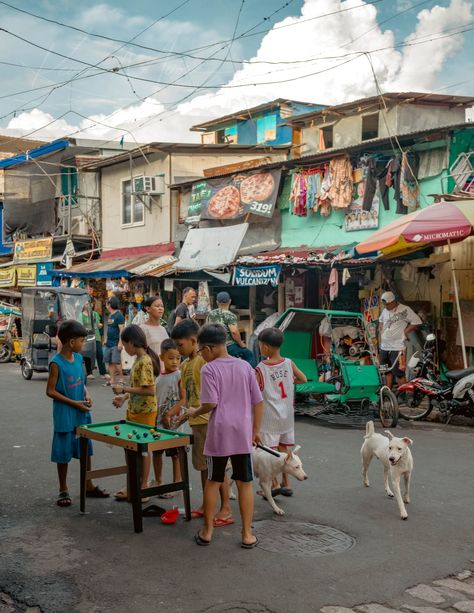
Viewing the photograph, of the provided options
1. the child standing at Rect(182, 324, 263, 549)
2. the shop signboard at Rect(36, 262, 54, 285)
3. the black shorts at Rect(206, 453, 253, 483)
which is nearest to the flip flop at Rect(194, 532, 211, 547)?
the child standing at Rect(182, 324, 263, 549)

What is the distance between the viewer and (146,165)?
24250 millimetres

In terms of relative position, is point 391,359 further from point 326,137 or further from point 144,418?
point 326,137

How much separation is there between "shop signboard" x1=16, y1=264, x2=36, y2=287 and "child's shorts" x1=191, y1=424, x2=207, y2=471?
977 inches

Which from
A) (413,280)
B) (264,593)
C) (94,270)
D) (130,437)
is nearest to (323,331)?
(413,280)

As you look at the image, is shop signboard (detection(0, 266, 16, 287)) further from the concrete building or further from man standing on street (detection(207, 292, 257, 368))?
man standing on street (detection(207, 292, 257, 368))

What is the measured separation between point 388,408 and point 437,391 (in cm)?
97

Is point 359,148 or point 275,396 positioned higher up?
point 359,148

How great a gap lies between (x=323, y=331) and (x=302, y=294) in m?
5.45

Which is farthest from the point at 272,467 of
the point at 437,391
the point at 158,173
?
the point at 158,173

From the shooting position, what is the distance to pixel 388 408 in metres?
10.9

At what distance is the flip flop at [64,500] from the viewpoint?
6309mm

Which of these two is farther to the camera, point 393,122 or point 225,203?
point 393,122

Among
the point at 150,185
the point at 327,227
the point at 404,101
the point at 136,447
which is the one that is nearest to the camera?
the point at 136,447

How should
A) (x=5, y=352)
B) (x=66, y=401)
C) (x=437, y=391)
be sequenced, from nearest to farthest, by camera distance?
(x=66, y=401) → (x=437, y=391) → (x=5, y=352)
